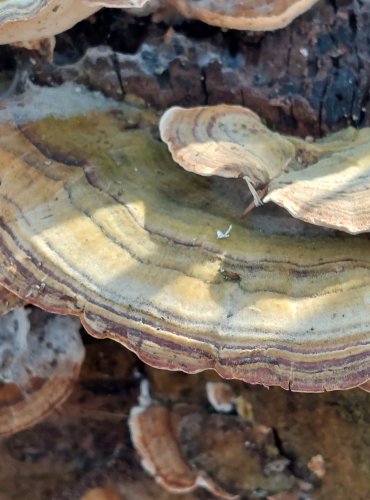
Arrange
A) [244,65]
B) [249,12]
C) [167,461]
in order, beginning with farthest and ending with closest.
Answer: [167,461] → [244,65] → [249,12]

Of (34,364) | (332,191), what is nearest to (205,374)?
(34,364)

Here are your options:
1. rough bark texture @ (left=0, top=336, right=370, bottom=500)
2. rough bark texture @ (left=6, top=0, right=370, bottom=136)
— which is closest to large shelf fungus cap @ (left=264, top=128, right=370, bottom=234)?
rough bark texture @ (left=6, top=0, right=370, bottom=136)

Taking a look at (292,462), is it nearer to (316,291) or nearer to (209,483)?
(209,483)

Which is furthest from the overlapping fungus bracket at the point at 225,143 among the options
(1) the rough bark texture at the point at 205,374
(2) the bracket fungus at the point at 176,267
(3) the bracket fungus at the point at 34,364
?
(3) the bracket fungus at the point at 34,364

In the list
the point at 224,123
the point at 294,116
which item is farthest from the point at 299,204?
the point at 294,116

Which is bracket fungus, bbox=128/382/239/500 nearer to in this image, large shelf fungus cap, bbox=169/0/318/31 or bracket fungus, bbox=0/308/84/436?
bracket fungus, bbox=0/308/84/436

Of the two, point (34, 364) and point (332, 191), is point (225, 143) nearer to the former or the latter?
point (332, 191)

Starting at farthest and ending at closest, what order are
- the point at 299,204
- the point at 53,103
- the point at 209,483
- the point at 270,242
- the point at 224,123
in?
1. the point at 209,483
2. the point at 53,103
3. the point at 224,123
4. the point at 270,242
5. the point at 299,204
